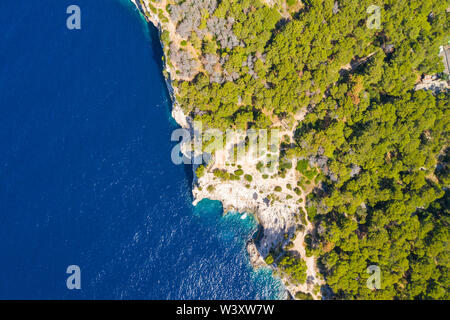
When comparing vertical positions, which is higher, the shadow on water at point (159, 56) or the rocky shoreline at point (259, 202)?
the shadow on water at point (159, 56)

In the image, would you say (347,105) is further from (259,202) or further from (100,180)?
(100,180)

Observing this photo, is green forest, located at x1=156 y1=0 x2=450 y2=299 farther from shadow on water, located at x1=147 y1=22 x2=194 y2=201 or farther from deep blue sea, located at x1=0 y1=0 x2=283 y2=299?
deep blue sea, located at x1=0 y1=0 x2=283 y2=299

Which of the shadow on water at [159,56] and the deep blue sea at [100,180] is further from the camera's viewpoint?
the shadow on water at [159,56]

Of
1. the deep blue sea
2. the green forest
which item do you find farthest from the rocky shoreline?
the green forest

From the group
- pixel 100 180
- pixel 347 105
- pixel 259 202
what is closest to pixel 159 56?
pixel 100 180

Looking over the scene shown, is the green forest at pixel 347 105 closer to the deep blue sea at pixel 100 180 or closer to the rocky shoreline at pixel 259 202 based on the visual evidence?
the rocky shoreline at pixel 259 202

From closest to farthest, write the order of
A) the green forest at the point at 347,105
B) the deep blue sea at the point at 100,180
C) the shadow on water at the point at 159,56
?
the green forest at the point at 347,105, the deep blue sea at the point at 100,180, the shadow on water at the point at 159,56

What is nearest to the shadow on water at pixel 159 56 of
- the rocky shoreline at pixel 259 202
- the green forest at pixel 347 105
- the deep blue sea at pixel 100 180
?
the deep blue sea at pixel 100 180
